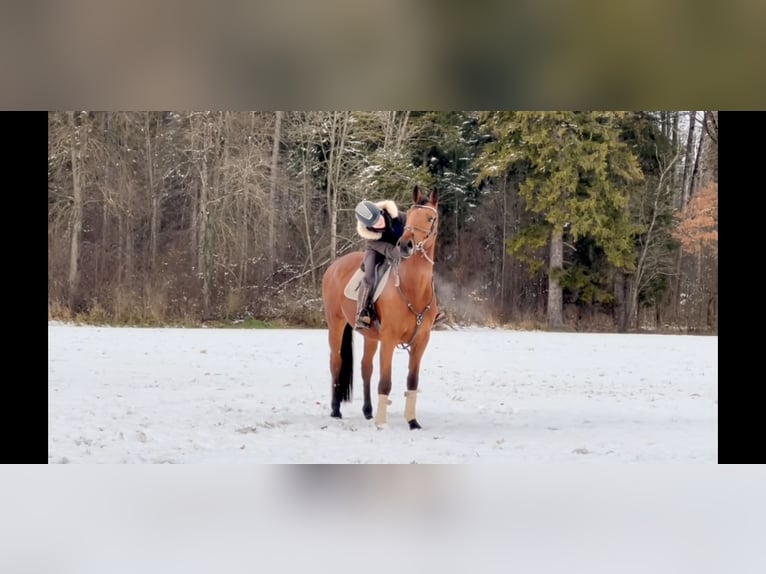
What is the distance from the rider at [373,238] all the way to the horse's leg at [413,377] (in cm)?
43

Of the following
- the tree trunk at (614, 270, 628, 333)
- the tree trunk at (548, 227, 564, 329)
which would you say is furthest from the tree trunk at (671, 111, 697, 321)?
the tree trunk at (548, 227, 564, 329)

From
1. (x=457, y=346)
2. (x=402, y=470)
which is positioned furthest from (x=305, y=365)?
(x=402, y=470)

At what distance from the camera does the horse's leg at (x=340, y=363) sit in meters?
8.20

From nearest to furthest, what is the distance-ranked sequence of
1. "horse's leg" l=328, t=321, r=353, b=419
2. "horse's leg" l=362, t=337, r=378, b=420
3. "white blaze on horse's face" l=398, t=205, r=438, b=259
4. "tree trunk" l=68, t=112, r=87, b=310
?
"white blaze on horse's face" l=398, t=205, r=438, b=259 → "horse's leg" l=362, t=337, r=378, b=420 → "horse's leg" l=328, t=321, r=353, b=419 → "tree trunk" l=68, t=112, r=87, b=310

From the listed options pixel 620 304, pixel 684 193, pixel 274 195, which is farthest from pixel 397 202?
pixel 684 193

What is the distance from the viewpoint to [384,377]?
758 centimetres

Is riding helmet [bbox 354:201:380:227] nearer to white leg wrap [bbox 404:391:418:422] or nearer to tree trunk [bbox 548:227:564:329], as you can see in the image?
white leg wrap [bbox 404:391:418:422]

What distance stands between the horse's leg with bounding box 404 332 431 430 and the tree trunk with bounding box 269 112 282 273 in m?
8.37

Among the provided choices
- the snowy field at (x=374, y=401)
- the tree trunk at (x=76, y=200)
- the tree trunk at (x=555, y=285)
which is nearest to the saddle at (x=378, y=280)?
the snowy field at (x=374, y=401)

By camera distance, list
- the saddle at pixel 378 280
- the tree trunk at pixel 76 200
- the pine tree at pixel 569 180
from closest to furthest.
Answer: the saddle at pixel 378 280 → the tree trunk at pixel 76 200 → the pine tree at pixel 569 180

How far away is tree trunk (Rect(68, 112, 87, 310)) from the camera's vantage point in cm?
1616

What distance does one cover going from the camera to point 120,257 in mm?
16359
